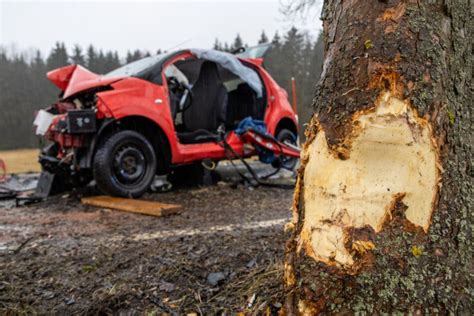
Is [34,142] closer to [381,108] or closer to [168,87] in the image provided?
[168,87]

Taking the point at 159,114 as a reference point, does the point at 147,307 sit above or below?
below

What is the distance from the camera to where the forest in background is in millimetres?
29903

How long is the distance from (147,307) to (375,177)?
3.85 ft

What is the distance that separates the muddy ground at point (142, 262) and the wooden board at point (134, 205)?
10 cm

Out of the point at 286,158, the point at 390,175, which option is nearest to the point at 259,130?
the point at 286,158

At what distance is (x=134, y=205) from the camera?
4.55 meters

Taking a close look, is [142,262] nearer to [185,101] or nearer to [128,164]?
[128,164]

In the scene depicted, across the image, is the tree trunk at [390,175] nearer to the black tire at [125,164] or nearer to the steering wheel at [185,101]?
the black tire at [125,164]

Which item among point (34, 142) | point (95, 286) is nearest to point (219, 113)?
point (95, 286)

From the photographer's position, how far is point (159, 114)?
5508 millimetres

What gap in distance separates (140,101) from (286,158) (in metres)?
2.73

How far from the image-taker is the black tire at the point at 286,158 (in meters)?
6.90

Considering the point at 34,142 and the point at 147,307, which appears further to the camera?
the point at 34,142

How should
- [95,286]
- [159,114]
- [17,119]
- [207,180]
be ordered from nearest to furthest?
[95,286] → [159,114] → [207,180] → [17,119]
